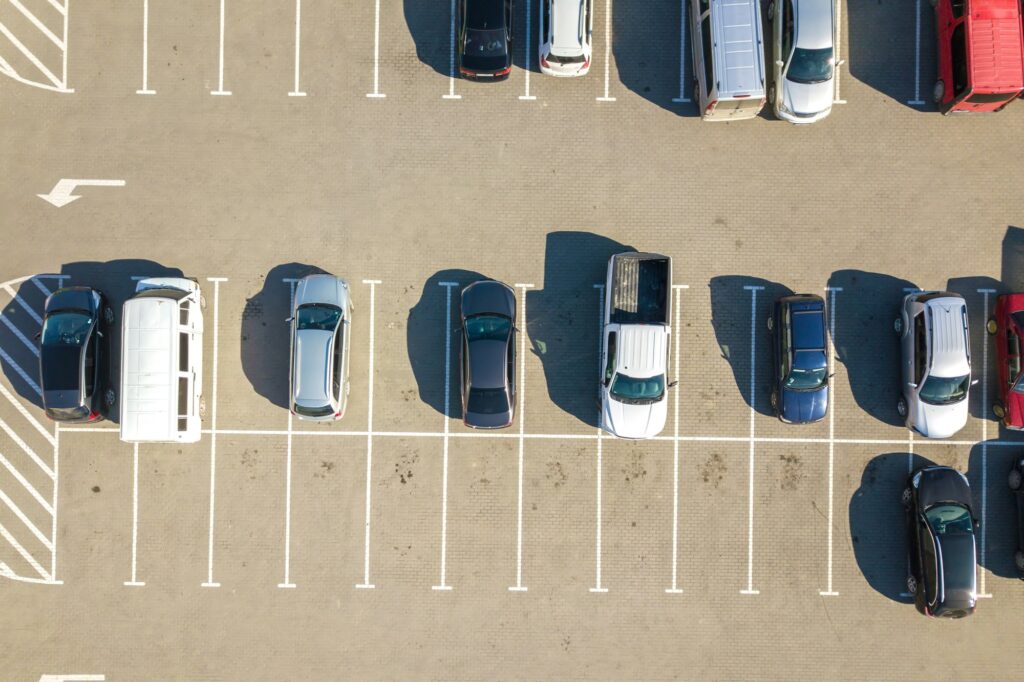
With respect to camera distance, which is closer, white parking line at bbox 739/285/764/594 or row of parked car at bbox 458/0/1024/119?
row of parked car at bbox 458/0/1024/119

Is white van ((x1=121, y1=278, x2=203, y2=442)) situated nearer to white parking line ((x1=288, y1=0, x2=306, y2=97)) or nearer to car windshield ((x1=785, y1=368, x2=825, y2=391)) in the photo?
white parking line ((x1=288, y1=0, x2=306, y2=97))

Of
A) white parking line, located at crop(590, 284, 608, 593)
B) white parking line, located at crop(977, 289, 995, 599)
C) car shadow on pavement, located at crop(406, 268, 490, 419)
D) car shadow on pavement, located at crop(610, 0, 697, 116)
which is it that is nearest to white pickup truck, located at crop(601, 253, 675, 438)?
white parking line, located at crop(590, 284, 608, 593)

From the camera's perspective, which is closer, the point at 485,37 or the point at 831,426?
the point at 485,37

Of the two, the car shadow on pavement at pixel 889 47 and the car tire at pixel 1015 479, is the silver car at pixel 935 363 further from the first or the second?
the car shadow on pavement at pixel 889 47

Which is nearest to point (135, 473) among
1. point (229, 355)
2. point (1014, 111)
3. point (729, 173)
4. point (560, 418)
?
point (229, 355)

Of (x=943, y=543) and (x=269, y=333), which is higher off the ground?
(x=269, y=333)

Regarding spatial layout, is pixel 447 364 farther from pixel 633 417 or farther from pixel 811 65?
pixel 811 65

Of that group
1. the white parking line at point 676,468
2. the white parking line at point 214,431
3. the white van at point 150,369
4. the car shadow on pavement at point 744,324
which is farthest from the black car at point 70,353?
the car shadow on pavement at point 744,324

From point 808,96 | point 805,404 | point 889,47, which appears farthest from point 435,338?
point 889,47
